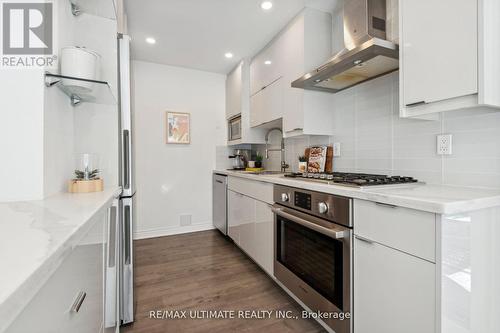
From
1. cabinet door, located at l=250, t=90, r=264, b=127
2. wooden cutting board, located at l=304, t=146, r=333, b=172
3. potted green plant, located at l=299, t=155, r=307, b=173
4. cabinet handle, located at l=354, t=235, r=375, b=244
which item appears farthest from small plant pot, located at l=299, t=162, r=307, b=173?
cabinet handle, located at l=354, t=235, r=375, b=244

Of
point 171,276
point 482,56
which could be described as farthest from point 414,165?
point 171,276

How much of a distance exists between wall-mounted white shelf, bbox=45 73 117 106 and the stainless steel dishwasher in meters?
2.01

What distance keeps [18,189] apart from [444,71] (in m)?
1.86

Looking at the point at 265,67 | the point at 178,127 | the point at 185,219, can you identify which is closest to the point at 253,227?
the point at 185,219

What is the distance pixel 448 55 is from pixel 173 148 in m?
3.16

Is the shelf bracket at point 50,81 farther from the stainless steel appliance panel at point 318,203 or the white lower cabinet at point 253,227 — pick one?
the white lower cabinet at point 253,227

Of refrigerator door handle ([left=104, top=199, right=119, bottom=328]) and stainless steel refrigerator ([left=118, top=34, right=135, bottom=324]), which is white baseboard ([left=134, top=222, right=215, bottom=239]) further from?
refrigerator door handle ([left=104, top=199, right=119, bottom=328])

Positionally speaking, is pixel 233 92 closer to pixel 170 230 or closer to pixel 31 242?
pixel 170 230

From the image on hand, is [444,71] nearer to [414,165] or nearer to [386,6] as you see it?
[414,165]

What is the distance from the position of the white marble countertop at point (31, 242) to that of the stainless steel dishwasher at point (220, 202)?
2447 millimetres

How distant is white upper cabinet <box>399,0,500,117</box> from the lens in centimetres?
105

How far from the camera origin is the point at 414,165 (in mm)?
1581

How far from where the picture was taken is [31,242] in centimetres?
46

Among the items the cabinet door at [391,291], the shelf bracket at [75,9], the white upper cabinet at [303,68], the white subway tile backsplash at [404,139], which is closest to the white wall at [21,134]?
the shelf bracket at [75,9]
